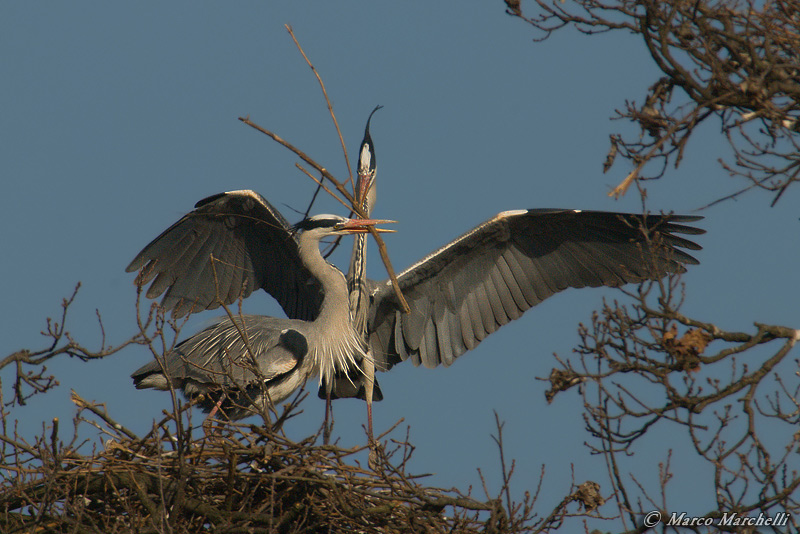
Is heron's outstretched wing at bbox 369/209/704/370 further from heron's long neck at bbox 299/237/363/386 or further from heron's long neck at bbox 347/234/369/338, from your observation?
heron's long neck at bbox 299/237/363/386

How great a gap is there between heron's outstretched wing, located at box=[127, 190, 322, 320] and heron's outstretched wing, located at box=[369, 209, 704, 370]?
723 mm

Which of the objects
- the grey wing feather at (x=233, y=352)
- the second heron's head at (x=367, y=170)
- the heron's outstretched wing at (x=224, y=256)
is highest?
the second heron's head at (x=367, y=170)

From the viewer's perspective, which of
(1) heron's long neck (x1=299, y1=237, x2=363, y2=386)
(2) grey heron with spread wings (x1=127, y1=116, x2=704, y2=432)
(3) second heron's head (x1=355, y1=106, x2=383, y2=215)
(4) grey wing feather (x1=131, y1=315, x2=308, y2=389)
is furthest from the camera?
(3) second heron's head (x1=355, y1=106, x2=383, y2=215)

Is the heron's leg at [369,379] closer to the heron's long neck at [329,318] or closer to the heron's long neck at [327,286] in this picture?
the heron's long neck at [329,318]

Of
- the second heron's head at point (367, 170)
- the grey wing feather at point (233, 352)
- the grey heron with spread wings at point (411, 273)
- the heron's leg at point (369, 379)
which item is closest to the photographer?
the grey wing feather at point (233, 352)

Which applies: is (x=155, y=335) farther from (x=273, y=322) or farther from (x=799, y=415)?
(x=799, y=415)

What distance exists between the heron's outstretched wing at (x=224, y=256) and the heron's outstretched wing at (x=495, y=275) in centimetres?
72

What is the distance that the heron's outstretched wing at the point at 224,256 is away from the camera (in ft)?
22.5

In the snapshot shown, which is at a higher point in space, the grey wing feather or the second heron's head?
the second heron's head

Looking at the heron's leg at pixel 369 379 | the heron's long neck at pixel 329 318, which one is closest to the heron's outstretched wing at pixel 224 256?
the heron's long neck at pixel 329 318

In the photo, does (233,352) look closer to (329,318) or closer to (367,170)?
(329,318)

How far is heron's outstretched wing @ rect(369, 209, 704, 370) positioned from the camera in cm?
686

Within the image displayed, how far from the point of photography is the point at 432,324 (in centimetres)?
731

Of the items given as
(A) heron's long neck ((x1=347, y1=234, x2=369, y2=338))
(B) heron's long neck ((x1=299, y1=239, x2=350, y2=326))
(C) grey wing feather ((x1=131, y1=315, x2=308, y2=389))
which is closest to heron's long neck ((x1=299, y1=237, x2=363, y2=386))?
(B) heron's long neck ((x1=299, y1=239, x2=350, y2=326))
